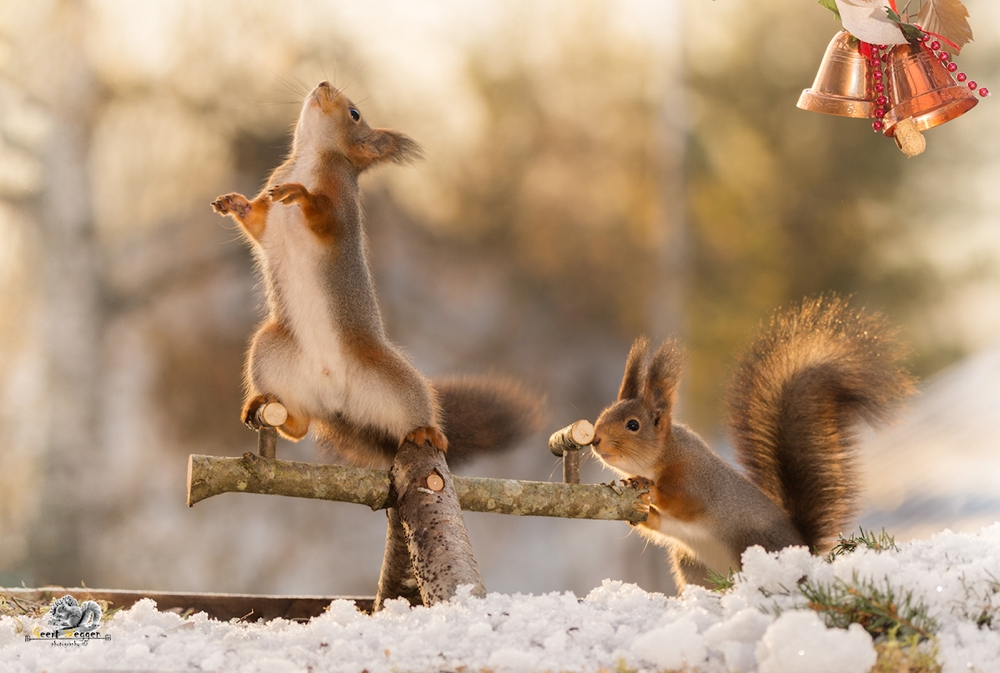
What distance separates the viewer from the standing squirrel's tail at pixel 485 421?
142 centimetres

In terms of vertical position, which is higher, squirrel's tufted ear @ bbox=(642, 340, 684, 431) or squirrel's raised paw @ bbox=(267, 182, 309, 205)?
squirrel's raised paw @ bbox=(267, 182, 309, 205)

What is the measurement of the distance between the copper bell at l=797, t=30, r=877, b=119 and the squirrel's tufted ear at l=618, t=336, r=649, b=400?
1.61ft

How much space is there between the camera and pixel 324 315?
1.22m

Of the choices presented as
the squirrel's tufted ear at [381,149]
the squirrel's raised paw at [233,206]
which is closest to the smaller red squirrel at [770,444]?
the squirrel's tufted ear at [381,149]

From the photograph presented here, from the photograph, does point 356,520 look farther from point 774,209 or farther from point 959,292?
point 959,292

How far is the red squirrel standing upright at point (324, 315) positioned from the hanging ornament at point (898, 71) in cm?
68

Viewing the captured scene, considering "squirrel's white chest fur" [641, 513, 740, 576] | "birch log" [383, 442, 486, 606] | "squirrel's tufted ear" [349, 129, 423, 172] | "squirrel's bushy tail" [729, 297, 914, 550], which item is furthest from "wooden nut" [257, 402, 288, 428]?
"squirrel's bushy tail" [729, 297, 914, 550]

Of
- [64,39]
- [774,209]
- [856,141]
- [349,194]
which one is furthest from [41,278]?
[856,141]

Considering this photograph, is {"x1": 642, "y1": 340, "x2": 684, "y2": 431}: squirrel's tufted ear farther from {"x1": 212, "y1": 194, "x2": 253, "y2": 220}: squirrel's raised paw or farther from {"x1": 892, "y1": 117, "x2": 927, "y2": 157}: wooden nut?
{"x1": 212, "y1": 194, "x2": 253, "y2": 220}: squirrel's raised paw

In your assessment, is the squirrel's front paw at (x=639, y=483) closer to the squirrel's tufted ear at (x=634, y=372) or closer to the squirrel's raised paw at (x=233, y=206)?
the squirrel's tufted ear at (x=634, y=372)

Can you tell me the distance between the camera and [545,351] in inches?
98.1

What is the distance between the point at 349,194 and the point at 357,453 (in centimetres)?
43

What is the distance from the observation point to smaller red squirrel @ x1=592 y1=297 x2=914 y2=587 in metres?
1.36

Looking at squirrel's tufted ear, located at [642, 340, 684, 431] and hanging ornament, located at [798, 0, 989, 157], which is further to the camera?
squirrel's tufted ear, located at [642, 340, 684, 431]
